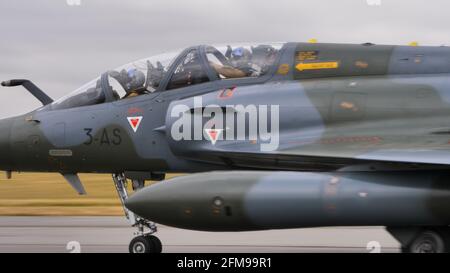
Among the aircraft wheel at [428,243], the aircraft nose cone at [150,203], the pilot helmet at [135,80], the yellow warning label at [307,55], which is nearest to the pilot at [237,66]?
the yellow warning label at [307,55]


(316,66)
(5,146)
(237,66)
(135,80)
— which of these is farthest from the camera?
(5,146)

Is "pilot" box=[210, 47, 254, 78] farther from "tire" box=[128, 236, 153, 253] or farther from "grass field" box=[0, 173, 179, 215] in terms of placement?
"grass field" box=[0, 173, 179, 215]

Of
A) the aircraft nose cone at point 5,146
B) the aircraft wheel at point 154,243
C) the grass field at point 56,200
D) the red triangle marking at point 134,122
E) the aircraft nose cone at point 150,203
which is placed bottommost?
the grass field at point 56,200

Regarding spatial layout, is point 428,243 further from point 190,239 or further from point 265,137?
point 190,239

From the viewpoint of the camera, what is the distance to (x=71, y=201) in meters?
23.6

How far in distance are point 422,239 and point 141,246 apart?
3.81 metres

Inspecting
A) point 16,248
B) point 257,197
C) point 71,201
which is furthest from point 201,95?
point 71,201

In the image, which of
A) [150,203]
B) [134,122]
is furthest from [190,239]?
[150,203]

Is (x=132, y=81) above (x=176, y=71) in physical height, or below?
below

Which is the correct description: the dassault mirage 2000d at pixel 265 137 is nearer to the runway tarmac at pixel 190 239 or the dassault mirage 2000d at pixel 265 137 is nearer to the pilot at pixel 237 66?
the pilot at pixel 237 66

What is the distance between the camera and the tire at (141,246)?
11188mm

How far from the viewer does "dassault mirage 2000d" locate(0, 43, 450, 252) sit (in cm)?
922

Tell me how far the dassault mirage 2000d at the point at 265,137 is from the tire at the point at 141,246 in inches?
0.5

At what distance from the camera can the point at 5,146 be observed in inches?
455
